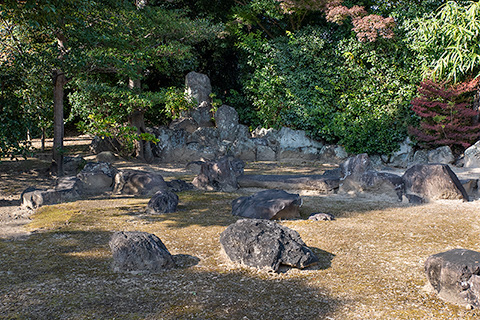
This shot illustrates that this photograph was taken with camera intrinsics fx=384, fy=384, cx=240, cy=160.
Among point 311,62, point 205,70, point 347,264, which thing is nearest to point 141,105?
point 205,70

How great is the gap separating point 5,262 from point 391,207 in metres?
4.68

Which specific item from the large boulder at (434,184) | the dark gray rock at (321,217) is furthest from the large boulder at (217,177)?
the large boulder at (434,184)

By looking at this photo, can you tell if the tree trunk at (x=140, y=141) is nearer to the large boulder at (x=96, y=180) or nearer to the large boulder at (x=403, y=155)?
the large boulder at (x=96, y=180)

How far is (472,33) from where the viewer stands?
9094 millimetres

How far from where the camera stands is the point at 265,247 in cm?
322

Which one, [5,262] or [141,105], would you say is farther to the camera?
[141,105]

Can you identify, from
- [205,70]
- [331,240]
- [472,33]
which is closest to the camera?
[331,240]

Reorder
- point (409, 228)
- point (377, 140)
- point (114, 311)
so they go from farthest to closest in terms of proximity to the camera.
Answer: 1. point (377, 140)
2. point (409, 228)
3. point (114, 311)

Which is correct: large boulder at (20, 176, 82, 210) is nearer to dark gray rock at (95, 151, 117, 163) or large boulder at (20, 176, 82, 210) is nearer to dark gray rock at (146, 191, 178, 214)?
dark gray rock at (146, 191, 178, 214)

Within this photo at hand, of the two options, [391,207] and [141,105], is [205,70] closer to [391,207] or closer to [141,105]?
[141,105]

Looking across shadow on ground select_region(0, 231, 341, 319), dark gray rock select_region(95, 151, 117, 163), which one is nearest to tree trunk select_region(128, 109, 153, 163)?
dark gray rock select_region(95, 151, 117, 163)

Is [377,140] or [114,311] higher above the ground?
[377,140]

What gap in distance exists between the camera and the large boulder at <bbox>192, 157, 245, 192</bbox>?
22.0 ft

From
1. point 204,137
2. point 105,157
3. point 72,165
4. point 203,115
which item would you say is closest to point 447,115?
point 204,137
